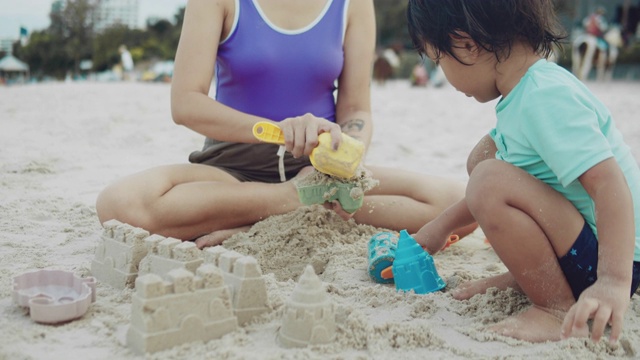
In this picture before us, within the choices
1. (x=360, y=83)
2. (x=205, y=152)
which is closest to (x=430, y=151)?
(x=360, y=83)

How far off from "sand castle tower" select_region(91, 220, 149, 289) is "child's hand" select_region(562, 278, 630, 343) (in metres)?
1.11

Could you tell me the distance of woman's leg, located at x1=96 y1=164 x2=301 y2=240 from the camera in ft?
7.45

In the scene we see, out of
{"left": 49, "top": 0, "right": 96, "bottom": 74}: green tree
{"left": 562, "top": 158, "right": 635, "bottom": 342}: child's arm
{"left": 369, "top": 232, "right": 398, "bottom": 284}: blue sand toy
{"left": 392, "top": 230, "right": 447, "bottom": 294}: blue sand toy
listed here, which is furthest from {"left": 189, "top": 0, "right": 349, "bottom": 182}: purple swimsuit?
{"left": 49, "top": 0, "right": 96, "bottom": 74}: green tree

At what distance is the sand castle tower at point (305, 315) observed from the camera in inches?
54.2

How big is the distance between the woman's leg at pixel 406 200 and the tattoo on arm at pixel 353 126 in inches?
7.6

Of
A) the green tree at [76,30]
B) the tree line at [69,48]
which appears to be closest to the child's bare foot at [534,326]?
the tree line at [69,48]

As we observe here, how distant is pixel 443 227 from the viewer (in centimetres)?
196

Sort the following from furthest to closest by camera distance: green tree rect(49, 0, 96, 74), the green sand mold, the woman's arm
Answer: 1. green tree rect(49, 0, 96, 74)
2. the woman's arm
3. the green sand mold

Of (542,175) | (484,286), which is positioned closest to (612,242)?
(542,175)

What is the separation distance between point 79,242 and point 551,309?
1628 millimetres

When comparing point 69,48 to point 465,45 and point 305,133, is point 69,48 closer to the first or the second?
point 305,133

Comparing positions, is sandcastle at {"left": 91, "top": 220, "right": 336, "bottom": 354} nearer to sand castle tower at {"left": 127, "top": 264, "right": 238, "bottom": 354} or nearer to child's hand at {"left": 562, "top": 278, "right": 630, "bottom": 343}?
sand castle tower at {"left": 127, "top": 264, "right": 238, "bottom": 354}

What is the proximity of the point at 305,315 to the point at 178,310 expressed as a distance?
0.27 metres

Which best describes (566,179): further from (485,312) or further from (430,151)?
(430,151)
